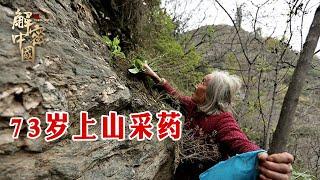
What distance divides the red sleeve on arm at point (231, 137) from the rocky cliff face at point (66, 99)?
580 millimetres

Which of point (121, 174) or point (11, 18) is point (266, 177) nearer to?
point (121, 174)

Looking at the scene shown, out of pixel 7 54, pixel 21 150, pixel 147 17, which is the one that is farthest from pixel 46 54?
pixel 147 17

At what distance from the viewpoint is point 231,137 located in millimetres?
2891

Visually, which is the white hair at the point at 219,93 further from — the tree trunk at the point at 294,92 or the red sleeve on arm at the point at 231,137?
the tree trunk at the point at 294,92

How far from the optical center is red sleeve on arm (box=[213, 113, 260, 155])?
274cm

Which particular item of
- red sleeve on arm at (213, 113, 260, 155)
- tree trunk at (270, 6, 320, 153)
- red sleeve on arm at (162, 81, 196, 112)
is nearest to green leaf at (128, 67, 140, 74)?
red sleeve on arm at (162, 81, 196, 112)

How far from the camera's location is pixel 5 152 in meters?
2.23

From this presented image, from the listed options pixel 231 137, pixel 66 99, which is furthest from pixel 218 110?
pixel 66 99

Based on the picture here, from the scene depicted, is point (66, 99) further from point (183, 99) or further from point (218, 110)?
point (183, 99)

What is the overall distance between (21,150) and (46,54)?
2.30ft

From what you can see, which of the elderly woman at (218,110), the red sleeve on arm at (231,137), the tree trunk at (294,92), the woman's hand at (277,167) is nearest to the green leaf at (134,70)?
the elderly woman at (218,110)

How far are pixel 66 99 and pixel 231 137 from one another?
1301 millimetres

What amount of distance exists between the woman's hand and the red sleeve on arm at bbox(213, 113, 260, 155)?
1.50 feet

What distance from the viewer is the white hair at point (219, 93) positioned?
10.6 feet
